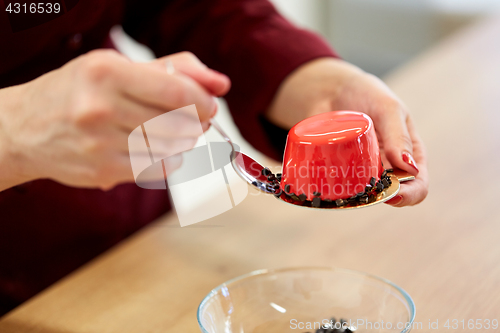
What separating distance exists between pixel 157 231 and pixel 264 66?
Answer: 170 mm

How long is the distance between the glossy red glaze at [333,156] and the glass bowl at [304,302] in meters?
0.08

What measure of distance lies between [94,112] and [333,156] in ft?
0.38

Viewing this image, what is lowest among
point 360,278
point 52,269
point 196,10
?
point 52,269

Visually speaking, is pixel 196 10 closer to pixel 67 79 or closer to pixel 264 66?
pixel 264 66

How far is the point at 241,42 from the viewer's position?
1.42ft

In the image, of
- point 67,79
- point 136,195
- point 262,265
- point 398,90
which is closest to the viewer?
point 67,79

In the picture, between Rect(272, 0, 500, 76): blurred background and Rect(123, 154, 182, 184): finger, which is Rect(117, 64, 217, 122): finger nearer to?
Rect(123, 154, 182, 184): finger

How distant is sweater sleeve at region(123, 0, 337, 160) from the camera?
0.41 m

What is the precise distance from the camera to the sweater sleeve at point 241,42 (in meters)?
0.41

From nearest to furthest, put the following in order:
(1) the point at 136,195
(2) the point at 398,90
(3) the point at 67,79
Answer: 1. (3) the point at 67,79
2. (1) the point at 136,195
3. (2) the point at 398,90

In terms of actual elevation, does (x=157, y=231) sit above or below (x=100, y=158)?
below

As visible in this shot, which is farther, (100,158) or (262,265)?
(262,265)

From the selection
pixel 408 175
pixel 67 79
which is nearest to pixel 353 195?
pixel 408 175

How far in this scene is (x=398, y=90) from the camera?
71cm
